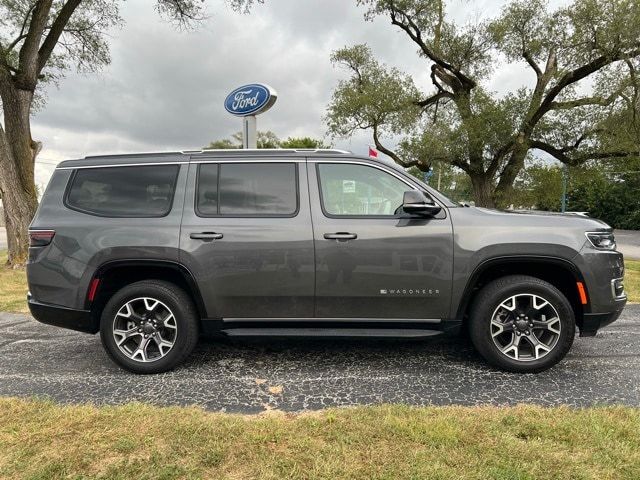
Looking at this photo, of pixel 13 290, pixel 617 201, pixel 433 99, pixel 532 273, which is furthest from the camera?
pixel 617 201

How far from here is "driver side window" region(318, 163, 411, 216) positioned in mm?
3527

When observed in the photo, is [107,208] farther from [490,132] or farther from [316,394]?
[490,132]

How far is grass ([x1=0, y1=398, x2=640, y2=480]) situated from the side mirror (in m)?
1.53

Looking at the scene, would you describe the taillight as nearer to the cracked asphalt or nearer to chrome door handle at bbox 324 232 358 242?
the cracked asphalt

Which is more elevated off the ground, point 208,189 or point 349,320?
point 208,189

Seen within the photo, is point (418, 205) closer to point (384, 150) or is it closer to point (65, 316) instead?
point (65, 316)

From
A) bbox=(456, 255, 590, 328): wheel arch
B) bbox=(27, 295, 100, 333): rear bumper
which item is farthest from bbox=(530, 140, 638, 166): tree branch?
bbox=(27, 295, 100, 333): rear bumper

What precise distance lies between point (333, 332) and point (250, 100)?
6.62 m

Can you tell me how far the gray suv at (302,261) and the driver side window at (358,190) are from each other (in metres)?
0.01

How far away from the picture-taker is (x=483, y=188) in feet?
48.8

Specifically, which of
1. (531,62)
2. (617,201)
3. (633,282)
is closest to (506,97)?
(531,62)

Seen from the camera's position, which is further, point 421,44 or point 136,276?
point 421,44

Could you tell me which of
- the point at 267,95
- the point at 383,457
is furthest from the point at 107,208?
the point at 267,95

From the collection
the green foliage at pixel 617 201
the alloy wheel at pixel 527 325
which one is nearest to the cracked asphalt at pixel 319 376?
the alloy wheel at pixel 527 325
